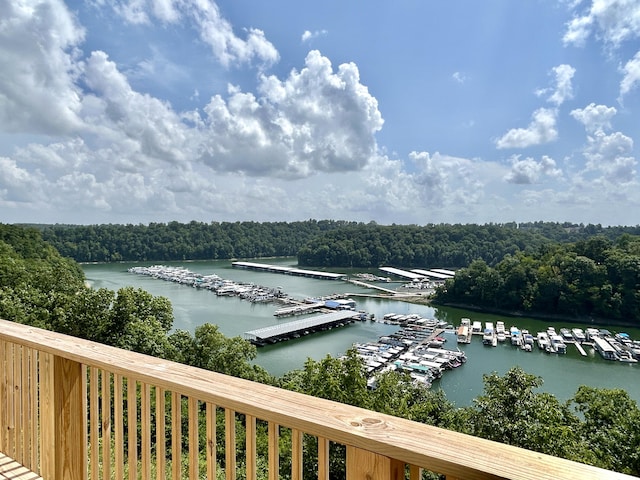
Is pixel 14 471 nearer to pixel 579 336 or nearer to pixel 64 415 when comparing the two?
pixel 64 415

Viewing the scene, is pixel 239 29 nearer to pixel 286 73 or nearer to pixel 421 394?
pixel 286 73

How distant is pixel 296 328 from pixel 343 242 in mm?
35255

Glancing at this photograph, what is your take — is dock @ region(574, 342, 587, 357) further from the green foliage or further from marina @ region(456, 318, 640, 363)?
the green foliage

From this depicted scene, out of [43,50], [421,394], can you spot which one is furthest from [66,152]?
[421,394]

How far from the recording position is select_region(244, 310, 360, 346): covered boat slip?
735 inches

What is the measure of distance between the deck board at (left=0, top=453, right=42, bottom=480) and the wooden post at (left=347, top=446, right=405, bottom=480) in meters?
1.27

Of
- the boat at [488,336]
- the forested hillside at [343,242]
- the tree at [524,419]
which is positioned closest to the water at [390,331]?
the boat at [488,336]

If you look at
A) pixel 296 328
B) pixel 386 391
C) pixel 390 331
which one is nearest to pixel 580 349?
pixel 390 331

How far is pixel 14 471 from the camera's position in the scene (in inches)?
55.8

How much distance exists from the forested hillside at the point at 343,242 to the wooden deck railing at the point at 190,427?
4797cm

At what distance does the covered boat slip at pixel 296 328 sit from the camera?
61.3ft

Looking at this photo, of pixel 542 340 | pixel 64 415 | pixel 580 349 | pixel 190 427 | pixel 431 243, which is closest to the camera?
pixel 190 427

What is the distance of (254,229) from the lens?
220 feet

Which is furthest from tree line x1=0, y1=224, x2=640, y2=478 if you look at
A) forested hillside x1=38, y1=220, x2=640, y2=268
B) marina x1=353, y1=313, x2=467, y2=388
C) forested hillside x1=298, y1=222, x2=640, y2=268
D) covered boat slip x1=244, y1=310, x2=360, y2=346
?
forested hillside x1=298, y1=222, x2=640, y2=268
